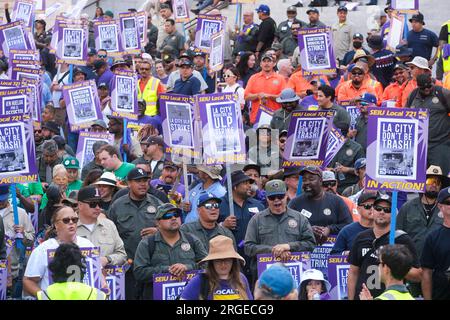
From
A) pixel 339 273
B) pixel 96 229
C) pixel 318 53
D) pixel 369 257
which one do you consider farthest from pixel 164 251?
pixel 318 53

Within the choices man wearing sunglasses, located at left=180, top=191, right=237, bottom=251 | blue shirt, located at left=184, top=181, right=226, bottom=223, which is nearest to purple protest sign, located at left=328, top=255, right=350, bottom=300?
man wearing sunglasses, located at left=180, top=191, right=237, bottom=251

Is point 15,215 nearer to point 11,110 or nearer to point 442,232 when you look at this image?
point 11,110

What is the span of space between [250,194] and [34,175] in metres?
2.39

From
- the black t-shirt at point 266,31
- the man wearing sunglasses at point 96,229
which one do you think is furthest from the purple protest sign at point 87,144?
the black t-shirt at point 266,31

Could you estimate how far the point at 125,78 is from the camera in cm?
1984

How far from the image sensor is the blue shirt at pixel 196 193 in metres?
14.2

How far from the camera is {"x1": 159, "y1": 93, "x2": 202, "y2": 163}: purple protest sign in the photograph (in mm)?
15328

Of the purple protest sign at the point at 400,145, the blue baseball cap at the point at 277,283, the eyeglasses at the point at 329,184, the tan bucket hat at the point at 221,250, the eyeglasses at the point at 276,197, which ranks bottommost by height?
the eyeglasses at the point at 329,184

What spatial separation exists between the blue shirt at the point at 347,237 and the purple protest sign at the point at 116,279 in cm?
199

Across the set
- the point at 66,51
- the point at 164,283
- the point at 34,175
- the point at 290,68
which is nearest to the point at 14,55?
the point at 66,51

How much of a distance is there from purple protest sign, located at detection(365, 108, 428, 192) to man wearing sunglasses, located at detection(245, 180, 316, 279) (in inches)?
41.0

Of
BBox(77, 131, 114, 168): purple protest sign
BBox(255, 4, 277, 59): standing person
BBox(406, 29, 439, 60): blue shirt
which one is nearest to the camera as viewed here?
BBox(77, 131, 114, 168): purple protest sign

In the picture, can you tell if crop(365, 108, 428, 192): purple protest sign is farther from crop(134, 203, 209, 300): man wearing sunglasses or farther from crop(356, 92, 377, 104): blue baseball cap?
crop(356, 92, 377, 104): blue baseball cap

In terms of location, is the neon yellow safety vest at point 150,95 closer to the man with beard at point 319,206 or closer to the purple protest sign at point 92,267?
the man with beard at point 319,206
